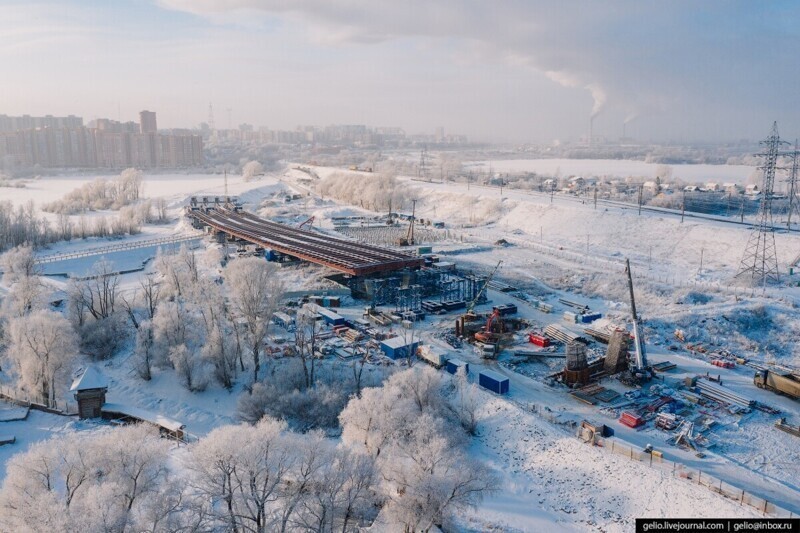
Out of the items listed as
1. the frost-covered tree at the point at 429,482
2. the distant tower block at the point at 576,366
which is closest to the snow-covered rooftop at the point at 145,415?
the frost-covered tree at the point at 429,482

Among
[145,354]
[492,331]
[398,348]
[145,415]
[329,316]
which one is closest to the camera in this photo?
[145,415]

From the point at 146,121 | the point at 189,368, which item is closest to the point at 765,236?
the point at 189,368

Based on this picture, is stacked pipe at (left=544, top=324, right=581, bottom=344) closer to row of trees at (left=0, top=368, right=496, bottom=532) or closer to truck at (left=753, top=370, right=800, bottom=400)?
truck at (left=753, top=370, right=800, bottom=400)

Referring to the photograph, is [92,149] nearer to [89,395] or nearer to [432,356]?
[89,395]

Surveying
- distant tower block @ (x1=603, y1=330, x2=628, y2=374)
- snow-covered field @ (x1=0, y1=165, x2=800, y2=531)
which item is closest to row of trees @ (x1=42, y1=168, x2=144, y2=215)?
snow-covered field @ (x1=0, y1=165, x2=800, y2=531)

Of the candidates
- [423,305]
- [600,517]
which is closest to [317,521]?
[600,517]

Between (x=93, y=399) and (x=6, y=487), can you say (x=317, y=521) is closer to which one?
(x=6, y=487)
